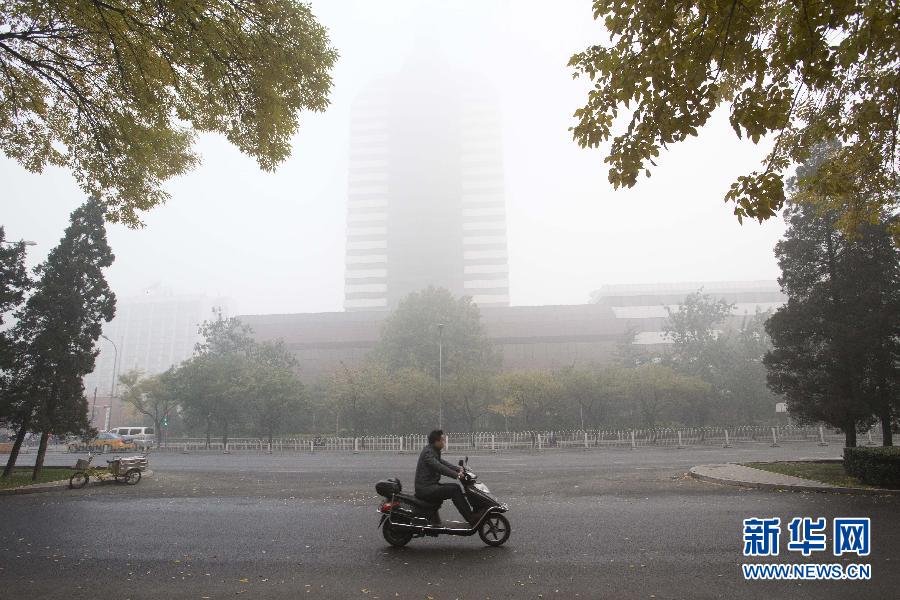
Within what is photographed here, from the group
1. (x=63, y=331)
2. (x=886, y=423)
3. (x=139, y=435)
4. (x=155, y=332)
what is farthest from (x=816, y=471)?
(x=155, y=332)

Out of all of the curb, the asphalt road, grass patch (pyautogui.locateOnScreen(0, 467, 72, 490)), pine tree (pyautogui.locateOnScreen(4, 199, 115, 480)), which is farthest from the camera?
pine tree (pyautogui.locateOnScreen(4, 199, 115, 480))

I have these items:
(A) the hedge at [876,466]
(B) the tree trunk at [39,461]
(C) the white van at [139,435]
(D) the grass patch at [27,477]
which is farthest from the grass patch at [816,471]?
(C) the white van at [139,435]

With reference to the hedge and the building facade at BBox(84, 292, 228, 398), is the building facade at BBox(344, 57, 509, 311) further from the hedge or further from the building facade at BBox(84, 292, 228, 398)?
the hedge

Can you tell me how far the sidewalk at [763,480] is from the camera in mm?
10984

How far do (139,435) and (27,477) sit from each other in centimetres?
3391

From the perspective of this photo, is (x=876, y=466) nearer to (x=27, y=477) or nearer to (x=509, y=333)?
(x=27, y=477)

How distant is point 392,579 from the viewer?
563cm

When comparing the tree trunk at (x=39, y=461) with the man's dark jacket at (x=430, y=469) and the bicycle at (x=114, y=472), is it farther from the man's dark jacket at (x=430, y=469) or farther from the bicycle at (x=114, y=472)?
the man's dark jacket at (x=430, y=469)

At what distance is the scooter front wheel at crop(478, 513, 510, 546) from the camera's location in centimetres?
693

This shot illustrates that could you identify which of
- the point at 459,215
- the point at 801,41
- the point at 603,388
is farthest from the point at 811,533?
the point at 459,215

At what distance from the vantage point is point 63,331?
16.9 meters

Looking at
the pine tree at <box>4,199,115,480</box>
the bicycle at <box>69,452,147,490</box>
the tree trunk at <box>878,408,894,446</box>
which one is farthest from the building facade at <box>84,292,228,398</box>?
the tree trunk at <box>878,408,894,446</box>

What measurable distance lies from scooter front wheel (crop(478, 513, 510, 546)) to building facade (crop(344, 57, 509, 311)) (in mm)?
85667

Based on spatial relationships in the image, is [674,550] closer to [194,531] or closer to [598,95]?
[598,95]
